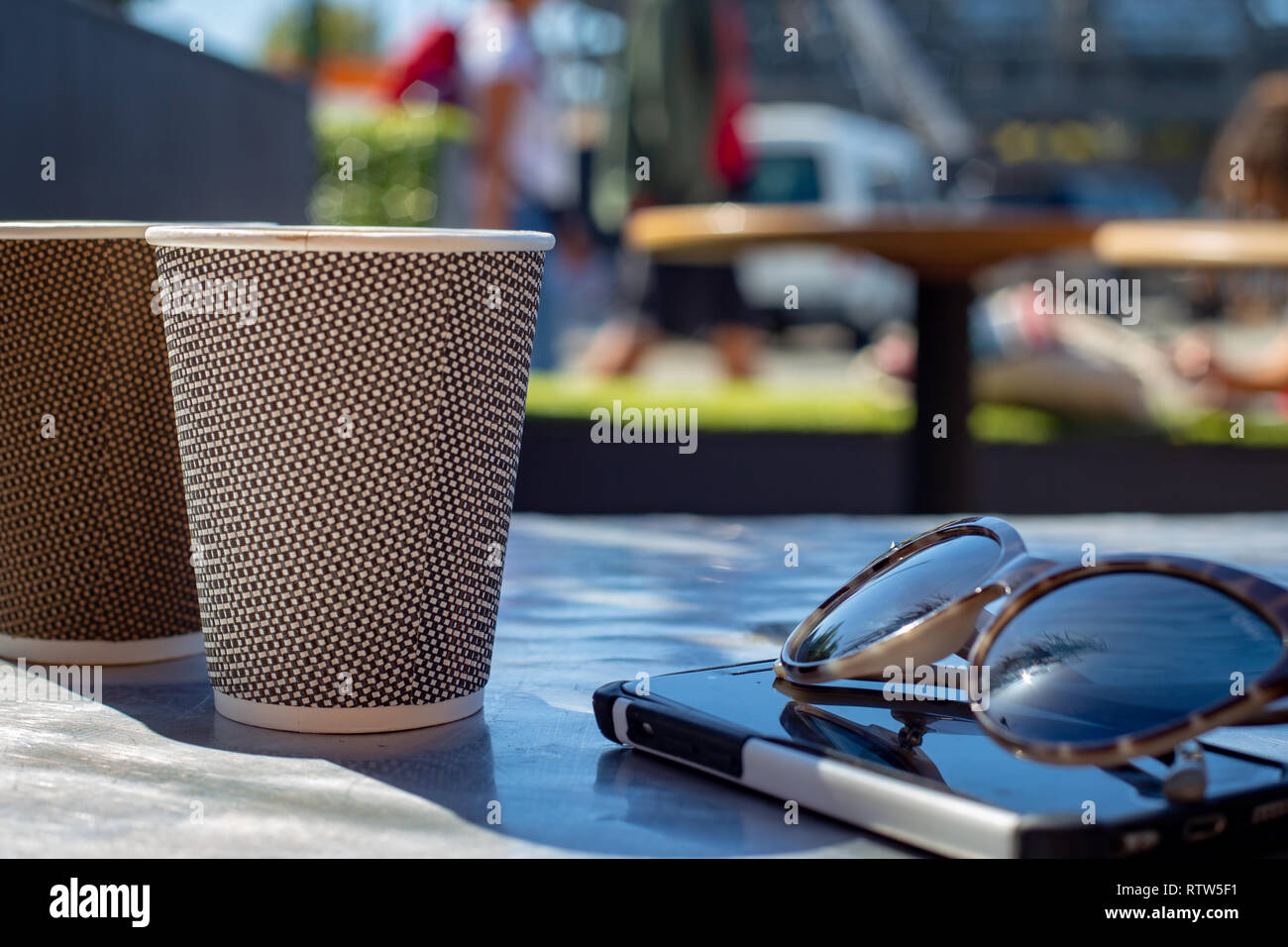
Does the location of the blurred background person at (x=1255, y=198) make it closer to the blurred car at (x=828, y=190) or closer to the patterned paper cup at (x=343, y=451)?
the patterned paper cup at (x=343, y=451)

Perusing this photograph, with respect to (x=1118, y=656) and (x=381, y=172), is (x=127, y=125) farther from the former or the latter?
(x=381, y=172)

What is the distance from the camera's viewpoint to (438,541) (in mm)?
866

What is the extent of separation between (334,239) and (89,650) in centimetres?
42

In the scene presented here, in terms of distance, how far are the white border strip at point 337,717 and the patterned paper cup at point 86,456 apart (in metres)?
0.21

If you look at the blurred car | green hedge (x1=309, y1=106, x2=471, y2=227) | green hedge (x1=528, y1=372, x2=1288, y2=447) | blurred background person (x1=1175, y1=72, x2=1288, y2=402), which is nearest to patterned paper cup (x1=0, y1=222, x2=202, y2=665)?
green hedge (x1=528, y1=372, x2=1288, y2=447)

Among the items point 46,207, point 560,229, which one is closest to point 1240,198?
point 560,229

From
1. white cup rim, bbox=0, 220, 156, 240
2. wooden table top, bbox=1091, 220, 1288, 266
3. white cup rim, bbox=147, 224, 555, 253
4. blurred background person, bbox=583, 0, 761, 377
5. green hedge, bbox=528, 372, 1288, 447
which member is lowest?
green hedge, bbox=528, 372, 1288, 447

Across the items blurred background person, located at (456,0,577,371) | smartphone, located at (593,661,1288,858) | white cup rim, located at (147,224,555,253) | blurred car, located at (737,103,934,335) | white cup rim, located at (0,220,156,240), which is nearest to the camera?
smartphone, located at (593,661,1288,858)

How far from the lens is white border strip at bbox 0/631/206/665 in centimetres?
106

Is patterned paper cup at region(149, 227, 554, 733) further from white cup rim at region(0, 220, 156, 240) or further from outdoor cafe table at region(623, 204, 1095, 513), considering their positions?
outdoor cafe table at region(623, 204, 1095, 513)

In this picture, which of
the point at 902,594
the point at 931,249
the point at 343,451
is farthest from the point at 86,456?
the point at 931,249

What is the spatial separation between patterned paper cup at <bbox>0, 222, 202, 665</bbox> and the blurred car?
10.6 m

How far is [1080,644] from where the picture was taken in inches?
30.0

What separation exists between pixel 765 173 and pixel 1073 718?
11839 millimetres
